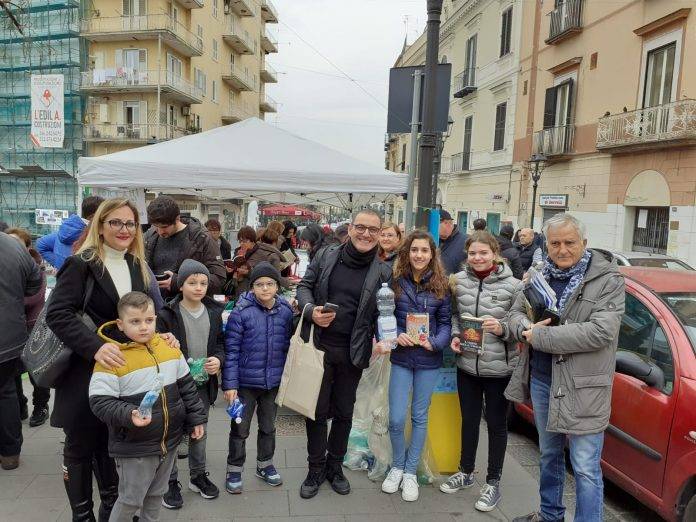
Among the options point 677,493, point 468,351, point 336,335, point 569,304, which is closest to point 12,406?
point 336,335

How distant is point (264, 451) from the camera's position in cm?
343

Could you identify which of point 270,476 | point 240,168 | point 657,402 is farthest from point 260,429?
point 240,168

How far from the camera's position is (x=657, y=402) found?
2.94 meters

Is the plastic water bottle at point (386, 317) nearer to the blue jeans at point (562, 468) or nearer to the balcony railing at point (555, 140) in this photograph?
the blue jeans at point (562, 468)

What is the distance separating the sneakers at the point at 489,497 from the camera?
3236mm

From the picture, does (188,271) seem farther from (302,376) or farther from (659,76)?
(659,76)

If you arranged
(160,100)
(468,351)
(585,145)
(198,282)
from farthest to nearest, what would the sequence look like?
(160,100), (585,145), (468,351), (198,282)

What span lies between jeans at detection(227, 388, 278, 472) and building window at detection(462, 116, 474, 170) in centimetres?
2157

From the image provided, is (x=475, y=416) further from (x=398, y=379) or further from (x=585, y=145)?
(x=585, y=145)

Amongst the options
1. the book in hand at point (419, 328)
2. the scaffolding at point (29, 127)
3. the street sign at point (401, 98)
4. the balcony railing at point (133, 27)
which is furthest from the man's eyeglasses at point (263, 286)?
the scaffolding at point (29, 127)

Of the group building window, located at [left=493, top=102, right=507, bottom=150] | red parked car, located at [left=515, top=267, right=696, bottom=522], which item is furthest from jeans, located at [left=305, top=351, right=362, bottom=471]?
building window, located at [left=493, top=102, right=507, bottom=150]

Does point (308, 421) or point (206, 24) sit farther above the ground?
point (206, 24)

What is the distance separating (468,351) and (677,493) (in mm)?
1369

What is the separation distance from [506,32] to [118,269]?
2109 cm
